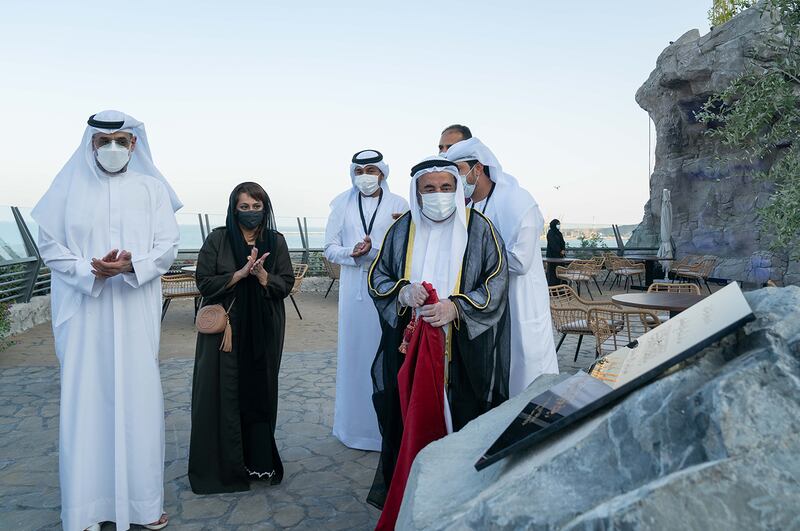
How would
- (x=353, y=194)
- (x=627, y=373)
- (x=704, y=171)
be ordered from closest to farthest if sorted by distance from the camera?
(x=627, y=373) < (x=353, y=194) < (x=704, y=171)

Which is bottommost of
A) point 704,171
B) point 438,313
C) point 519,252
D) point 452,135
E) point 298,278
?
point 298,278

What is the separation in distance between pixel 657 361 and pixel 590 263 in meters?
13.1

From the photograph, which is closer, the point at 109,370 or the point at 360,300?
the point at 109,370

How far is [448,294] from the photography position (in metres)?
2.90

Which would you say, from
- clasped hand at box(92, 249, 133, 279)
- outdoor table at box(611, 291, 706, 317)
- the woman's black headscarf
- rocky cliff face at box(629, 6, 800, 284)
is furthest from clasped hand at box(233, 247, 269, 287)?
rocky cliff face at box(629, 6, 800, 284)

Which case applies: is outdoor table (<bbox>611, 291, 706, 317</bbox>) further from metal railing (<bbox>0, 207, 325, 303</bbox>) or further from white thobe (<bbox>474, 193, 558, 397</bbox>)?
metal railing (<bbox>0, 207, 325, 303</bbox>)

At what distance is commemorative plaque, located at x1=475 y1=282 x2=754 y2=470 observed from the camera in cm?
113

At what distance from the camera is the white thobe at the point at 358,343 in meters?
4.39

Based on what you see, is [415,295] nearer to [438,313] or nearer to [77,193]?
[438,313]

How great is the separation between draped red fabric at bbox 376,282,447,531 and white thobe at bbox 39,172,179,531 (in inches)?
54.2

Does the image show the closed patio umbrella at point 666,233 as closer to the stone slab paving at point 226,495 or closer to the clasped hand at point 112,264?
the stone slab paving at point 226,495

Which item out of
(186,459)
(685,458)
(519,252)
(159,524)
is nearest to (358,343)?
(186,459)

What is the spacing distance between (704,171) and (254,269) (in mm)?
18838

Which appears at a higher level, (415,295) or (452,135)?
(452,135)
